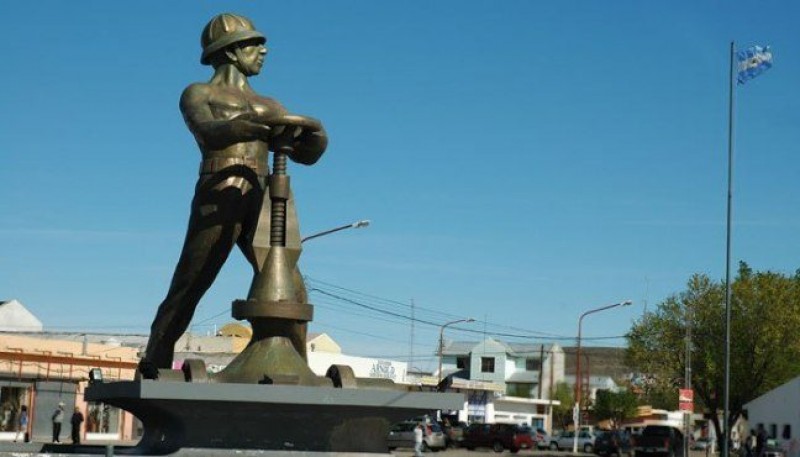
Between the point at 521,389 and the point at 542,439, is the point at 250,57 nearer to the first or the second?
the point at 542,439

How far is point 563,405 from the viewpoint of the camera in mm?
83562

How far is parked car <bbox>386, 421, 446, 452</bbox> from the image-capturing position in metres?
40.4

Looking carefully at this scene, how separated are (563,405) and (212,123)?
7483 centimetres

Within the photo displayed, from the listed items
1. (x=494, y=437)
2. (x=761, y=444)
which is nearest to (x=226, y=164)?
(x=761, y=444)

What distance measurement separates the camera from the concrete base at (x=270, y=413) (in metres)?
9.50

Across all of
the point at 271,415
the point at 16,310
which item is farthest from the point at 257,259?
the point at 16,310

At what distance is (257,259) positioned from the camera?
11.0 metres

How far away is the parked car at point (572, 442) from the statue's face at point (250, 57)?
4791cm

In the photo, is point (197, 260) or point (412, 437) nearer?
point (197, 260)

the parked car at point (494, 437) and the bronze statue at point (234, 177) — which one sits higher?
the bronze statue at point (234, 177)

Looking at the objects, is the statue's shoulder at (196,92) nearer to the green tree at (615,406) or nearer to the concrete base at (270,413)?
the concrete base at (270,413)

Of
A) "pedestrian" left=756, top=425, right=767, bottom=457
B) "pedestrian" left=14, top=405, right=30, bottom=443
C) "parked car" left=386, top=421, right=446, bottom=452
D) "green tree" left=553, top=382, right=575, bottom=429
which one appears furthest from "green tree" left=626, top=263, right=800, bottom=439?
"green tree" left=553, top=382, right=575, bottom=429

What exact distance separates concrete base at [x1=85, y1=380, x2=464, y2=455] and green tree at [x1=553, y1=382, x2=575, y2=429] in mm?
73153

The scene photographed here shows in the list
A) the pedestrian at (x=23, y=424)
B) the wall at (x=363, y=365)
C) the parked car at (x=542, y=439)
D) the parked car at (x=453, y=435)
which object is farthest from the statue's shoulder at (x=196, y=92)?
the parked car at (x=542, y=439)
